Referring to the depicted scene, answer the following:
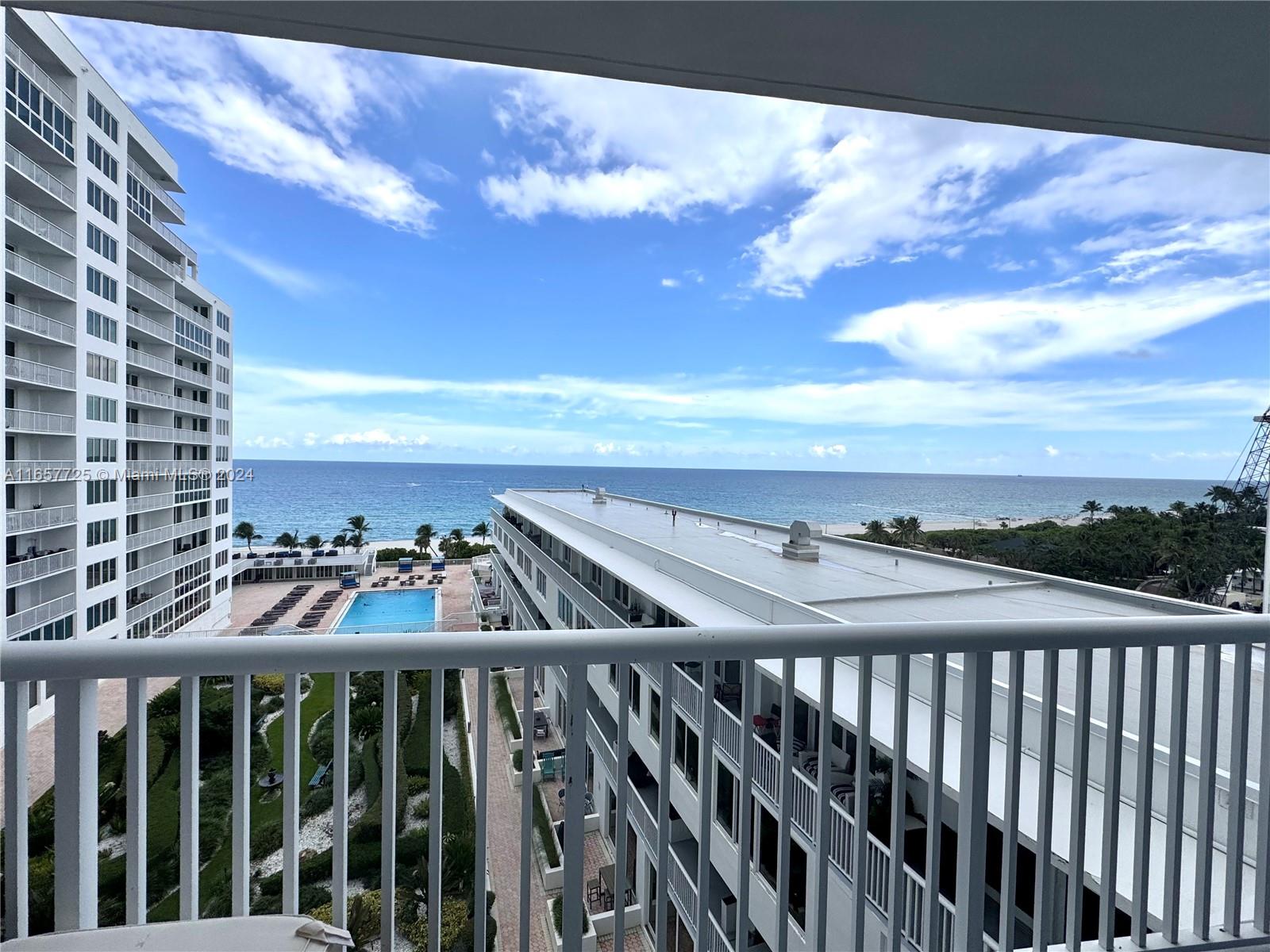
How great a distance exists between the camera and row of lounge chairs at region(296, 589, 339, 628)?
2773 mm

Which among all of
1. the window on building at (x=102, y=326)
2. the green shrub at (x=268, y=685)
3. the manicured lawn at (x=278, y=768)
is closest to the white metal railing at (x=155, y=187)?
the window on building at (x=102, y=326)

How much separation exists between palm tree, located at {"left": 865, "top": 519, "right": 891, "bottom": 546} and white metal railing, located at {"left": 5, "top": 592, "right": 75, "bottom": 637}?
10.6 ft

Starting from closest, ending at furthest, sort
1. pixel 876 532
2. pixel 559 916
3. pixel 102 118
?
1. pixel 559 916
2. pixel 102 118
3. pixel 876 532

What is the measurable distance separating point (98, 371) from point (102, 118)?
799 millimetres

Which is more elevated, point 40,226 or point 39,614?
point 40,226

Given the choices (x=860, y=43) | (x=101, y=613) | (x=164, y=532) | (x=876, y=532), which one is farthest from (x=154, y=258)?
(x=876, y=532)

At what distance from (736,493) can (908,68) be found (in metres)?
10.8

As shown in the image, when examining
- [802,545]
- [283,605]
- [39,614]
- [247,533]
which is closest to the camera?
[39,614]

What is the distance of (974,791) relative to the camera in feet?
3.67

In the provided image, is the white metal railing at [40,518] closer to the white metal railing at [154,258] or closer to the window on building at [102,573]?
the window on building at [102,573]

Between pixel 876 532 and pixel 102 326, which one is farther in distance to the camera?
pixel 876 532

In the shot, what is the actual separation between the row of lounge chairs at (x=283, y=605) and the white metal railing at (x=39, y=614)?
3.14 feet

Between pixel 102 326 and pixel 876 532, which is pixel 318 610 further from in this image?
pixel 876 532

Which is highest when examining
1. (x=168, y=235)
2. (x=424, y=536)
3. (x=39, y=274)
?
(x=168, y=235)
